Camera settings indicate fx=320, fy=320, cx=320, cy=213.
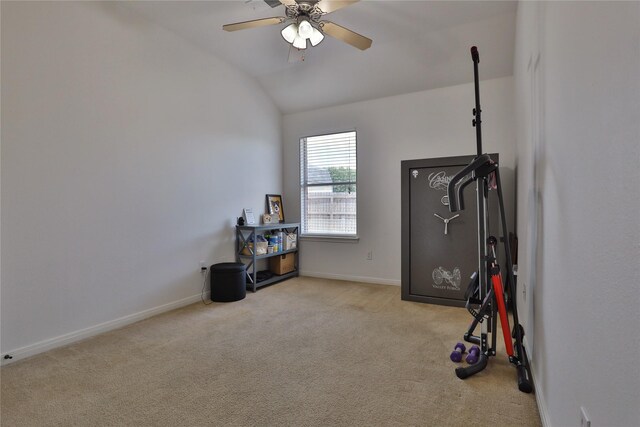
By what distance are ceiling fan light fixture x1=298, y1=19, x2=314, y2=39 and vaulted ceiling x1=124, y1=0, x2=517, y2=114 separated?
2.45 ft

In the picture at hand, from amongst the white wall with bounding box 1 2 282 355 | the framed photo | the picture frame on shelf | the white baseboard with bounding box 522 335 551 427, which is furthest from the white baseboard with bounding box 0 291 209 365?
the white baseboard with bounding box 522 335 551 427

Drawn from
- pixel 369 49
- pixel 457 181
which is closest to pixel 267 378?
pixel 457 181

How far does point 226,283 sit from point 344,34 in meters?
2.92

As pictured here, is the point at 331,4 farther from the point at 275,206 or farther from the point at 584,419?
the point at 275,206

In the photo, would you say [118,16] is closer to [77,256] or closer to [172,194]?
[172,194]

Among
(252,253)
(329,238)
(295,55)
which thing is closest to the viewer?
(295,55)

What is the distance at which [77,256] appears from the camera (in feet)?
8.96

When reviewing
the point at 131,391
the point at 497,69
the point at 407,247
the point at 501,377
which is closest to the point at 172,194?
the point at 131,391

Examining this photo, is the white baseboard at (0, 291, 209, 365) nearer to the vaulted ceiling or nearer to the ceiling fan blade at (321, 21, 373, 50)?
the vaulted ceiling

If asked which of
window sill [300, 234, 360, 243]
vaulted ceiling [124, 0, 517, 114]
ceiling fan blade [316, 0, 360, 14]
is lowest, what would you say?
window sill [300, 234, 360, 243]

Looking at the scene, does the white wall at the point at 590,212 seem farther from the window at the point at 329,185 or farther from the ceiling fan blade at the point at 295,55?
the window at the point at 329,185

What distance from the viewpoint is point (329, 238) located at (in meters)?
4.95

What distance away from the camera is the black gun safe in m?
3.50

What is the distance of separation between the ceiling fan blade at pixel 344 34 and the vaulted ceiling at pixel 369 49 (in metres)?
0.54
